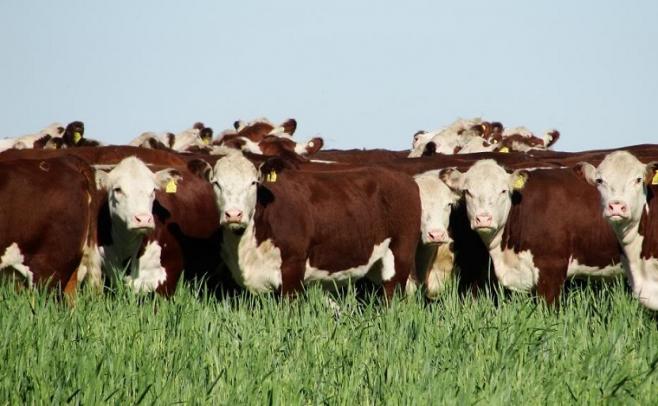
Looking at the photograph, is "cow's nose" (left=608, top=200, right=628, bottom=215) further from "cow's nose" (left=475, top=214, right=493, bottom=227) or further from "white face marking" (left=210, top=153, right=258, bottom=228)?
"white face marking" (left=210, top=153, right=258, bottom=228)

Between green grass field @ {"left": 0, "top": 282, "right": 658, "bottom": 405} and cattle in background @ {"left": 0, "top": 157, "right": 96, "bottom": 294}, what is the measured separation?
79 cm

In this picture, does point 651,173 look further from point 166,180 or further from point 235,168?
point 166,180

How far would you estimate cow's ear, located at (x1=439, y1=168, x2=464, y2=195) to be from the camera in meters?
11.7

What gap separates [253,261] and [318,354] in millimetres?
3569

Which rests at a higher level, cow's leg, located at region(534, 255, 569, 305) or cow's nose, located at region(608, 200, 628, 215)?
cow's nose, located at region(608, 200, 628, 215)

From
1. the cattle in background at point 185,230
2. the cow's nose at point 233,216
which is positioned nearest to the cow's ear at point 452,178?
the cattle in background at point 185,230

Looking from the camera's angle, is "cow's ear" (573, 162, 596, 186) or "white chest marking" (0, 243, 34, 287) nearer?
"white chest marking" (0, 243, 34, 287)

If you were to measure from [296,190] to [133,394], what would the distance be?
5198 millimetres

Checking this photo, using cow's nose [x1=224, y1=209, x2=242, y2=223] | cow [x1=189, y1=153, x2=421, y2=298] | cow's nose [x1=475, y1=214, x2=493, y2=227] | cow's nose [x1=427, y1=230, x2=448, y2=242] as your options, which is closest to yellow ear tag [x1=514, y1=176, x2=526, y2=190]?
cow's nose [x1=475, y1=214, x2=493, y2=227]

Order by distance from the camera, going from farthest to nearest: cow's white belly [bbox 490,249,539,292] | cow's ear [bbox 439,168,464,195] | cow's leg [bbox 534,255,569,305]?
cow's ear [bbox 439,168,464,195]
cow's white belly [bbox 490,249,539,292]
cow's leg [bbox 534,255,569,305]

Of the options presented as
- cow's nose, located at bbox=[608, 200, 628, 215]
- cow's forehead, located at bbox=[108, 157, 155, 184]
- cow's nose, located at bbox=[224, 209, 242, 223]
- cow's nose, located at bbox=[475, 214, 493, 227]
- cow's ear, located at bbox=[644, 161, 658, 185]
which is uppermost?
cow's ear, located at bbox=[644, 161, 658, 185]

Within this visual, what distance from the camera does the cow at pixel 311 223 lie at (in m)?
10.6

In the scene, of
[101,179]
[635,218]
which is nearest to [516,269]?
[635,218]

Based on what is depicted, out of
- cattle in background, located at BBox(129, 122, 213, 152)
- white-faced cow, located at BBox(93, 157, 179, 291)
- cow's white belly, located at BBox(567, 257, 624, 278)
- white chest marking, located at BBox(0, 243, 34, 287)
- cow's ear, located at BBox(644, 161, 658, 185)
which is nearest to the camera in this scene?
white chest marking, located at BBox(0, 243, 34, 287)
